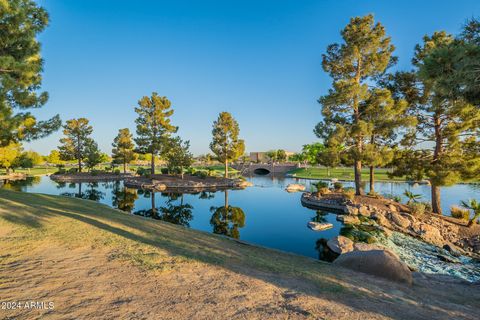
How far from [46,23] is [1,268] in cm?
1323

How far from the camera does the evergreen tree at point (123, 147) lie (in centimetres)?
4756

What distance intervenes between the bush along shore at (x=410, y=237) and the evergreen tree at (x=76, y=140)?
48.3 metres

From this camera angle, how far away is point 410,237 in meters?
14.0

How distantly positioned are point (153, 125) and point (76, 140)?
21.3 meters

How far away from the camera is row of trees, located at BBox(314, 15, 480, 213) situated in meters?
15.7

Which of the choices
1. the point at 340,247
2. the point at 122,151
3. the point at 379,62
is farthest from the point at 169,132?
the point at 340,247

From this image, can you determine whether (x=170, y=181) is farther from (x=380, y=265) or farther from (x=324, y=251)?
(x=380, y=265)

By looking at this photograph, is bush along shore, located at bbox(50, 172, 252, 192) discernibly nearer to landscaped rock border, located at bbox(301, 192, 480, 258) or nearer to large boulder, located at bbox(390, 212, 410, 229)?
landscaped rock border, located at bbox(301, 192, 480, 258)

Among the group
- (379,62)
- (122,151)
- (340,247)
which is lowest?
(340,247)

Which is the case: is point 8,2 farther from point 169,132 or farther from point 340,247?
point 169,132

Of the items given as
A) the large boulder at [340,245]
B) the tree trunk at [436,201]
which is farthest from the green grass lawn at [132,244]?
the tree trunk at [436,201]

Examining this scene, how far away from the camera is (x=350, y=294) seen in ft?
16.1

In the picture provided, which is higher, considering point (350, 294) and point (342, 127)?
point (342, 127)

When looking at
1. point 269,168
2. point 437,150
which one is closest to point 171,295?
point 437,150
